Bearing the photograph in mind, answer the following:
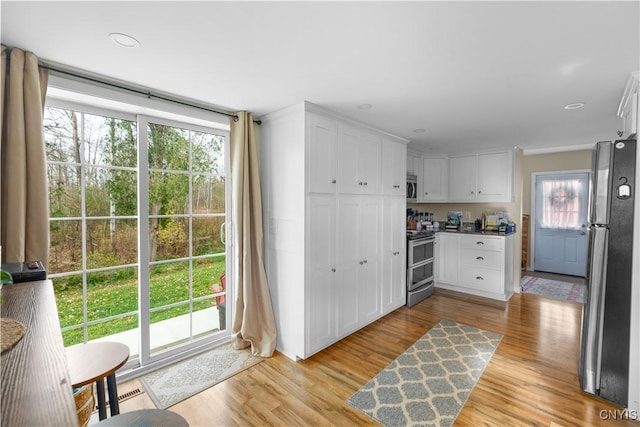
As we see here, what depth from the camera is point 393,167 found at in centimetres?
373

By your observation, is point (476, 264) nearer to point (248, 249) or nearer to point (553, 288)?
point (553, 288)

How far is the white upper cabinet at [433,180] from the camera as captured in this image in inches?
198

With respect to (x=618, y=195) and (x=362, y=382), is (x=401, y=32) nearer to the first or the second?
(x=618, y=195)

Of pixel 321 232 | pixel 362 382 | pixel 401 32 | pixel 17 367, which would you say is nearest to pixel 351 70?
pixel 401 32

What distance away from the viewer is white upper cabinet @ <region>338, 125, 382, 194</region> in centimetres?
296

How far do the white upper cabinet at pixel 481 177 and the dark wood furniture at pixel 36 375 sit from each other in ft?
16.7

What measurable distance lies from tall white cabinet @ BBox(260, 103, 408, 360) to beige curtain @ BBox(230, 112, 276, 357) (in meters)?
0.13

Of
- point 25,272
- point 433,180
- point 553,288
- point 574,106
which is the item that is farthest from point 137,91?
point 553,288

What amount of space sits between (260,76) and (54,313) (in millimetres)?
1691

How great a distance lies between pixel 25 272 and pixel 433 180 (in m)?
5.01

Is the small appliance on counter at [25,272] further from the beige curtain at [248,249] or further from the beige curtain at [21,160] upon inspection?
the beige curtain at [248,249]

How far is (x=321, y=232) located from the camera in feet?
9.00

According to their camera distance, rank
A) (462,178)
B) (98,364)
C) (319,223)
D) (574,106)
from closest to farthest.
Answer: (98,364) < (574,106) < (319,223) < (462,178)

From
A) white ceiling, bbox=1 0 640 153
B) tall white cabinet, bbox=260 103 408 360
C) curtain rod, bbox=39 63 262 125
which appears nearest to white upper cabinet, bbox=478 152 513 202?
white ceiling, bbox=1 0 640 153
